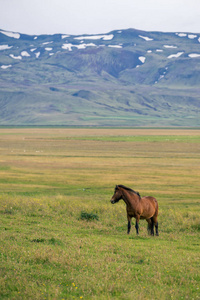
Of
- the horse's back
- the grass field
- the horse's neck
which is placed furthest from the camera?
the horse's back

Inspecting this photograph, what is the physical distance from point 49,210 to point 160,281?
1280 cm

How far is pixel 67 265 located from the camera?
42.9ft

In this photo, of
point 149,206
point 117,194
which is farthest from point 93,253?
point 149,206

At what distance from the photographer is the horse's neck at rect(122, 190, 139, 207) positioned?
711 inches

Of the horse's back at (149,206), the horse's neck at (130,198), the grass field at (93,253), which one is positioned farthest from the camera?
the horse's back at (149,206)

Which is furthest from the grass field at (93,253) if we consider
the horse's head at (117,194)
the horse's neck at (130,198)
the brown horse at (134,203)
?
the horse's head at (117,194)

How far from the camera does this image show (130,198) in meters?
18.1

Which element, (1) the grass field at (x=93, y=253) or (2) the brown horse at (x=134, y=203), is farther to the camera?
(2) the brown horse at (x=134, y=203)

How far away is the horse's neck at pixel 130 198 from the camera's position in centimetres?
1806

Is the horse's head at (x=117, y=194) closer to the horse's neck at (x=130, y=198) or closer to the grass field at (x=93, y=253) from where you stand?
the horse's neck at (x=130, y=198)

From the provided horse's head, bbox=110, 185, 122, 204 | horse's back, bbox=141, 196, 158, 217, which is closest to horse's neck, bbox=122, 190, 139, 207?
horse's head, bbox=110, 185, 122, 204

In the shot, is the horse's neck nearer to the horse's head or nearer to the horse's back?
the horse's head

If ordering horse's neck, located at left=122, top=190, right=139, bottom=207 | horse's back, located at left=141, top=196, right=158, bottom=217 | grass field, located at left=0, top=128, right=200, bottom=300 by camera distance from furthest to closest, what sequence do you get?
horse's back, located at left=141, top=196, right=158, bottom=217, horse's neck, located at left=122, top=190, right=139, bottom=207, grass field, located at left=0, top=128, right=200, bottom=300

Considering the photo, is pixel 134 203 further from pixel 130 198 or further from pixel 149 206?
pixel 149 206
